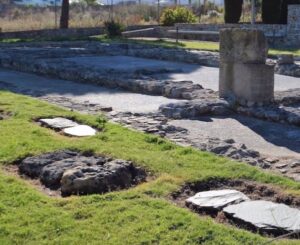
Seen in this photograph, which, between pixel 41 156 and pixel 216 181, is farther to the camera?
pixel 41 156

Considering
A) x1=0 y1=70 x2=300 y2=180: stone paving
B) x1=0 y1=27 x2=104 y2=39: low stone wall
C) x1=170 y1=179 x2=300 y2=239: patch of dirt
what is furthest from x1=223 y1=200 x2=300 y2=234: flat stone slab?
x1=0 y1=27 x2=104 y2=39: low stone wall

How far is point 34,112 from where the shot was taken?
31.1ft

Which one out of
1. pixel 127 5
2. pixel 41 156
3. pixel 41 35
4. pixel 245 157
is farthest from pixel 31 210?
pixel 127 5

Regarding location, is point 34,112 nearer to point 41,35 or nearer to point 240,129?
Result: point 240,129

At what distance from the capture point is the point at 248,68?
1044cm

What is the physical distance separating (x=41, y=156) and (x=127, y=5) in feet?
122

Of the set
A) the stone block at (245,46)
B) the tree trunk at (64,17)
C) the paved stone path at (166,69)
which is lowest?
the paved stone path at (166,69)

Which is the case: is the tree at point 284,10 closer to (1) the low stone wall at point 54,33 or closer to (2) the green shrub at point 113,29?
(2) the green shrub at point 113,29

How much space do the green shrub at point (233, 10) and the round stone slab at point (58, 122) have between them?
78.8 ft

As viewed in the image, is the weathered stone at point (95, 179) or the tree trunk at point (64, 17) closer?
the weathered stone at point (95, 179)

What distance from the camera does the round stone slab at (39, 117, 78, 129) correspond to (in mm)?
8445

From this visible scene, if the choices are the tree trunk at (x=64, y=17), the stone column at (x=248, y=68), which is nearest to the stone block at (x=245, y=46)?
the stone column at (x=248, y=68)

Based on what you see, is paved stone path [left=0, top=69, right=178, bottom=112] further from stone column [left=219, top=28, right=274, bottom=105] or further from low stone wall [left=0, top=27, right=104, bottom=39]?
low stone wall [left=0, top=27, right=104, bottom=39]

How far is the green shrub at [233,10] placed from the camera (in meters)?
31.7
